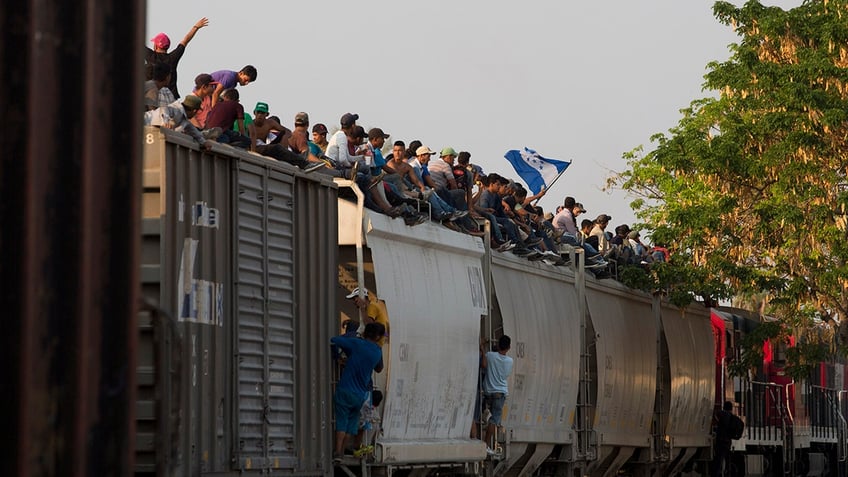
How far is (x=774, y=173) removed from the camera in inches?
997

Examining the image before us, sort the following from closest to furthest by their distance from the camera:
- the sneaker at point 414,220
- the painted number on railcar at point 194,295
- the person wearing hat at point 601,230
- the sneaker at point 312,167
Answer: the painted number on railcar at point 194,295, the sneaker at point 312,167, the sneaker at point 414,220, the person wearing hat at point 601,230

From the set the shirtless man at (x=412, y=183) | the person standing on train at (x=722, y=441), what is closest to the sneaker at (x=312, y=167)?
the shirtless man at (x=412, y=183)

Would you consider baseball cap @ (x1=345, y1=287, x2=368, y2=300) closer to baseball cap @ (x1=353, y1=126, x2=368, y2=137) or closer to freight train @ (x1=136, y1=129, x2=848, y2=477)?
freight train @ (x1=136, y1=129, x2=848, y2=477)

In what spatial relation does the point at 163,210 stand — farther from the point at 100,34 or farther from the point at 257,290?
the point at 100,34

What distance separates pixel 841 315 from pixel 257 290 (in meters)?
Result: 16.8

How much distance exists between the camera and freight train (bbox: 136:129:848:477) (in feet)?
31.6

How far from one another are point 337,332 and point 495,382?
386 cm

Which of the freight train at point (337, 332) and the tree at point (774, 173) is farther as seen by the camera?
the tree at point (774, 173)

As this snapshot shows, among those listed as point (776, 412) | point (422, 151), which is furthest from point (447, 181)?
point (776, 412)

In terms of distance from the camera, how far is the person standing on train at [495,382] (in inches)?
640

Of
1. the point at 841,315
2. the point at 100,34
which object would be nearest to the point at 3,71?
the point at 100,34

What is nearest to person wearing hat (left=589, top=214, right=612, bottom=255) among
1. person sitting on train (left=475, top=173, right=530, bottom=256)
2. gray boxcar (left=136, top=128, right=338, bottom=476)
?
person sitting on train (left=475, top=173, right=530, bottom=256)

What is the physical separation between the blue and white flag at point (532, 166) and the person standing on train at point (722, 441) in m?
5.70

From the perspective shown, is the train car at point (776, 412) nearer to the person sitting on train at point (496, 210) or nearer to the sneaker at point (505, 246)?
the person sitting on train at point (496, 210)
